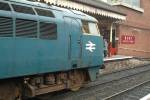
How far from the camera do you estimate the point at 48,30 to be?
10953 mm

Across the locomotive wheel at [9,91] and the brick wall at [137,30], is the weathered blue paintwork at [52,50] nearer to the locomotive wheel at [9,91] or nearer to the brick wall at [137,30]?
the locomotive wheel at [9,91]

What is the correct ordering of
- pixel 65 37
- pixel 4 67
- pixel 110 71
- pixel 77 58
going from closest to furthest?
1. pixel 4 67
2. pixel 65 37
3. pixel 77 58
4. pixel 110 71

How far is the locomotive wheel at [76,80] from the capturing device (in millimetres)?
12931

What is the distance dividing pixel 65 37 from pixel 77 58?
1.11 m

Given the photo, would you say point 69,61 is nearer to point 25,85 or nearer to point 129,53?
point 25,85

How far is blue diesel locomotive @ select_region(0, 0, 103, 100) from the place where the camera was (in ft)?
30.8

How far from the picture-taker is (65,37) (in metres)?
11.8

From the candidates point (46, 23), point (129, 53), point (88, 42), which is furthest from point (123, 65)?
point (46, 23)

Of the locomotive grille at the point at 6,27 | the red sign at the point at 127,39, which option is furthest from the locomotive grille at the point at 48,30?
the red sign at the point at 127,39

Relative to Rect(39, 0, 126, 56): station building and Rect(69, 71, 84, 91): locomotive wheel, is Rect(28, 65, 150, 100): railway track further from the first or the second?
Rect(39, 0, 126, 56): station building

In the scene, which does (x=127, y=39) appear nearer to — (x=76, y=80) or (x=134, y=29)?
(x=134, y=29)

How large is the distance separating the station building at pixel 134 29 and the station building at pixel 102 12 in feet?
4.62

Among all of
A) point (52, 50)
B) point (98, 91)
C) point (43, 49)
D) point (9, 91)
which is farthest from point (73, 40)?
point (9, 91)

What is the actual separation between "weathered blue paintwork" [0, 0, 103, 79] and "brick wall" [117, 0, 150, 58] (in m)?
17.9
